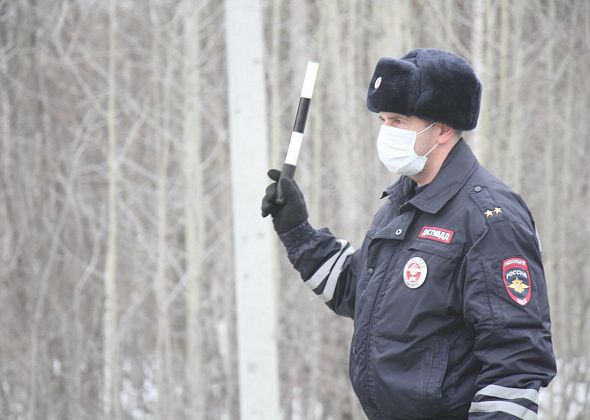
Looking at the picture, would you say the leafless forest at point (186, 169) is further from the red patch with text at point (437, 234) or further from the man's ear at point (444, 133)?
the red patch with text at point (437, 234)

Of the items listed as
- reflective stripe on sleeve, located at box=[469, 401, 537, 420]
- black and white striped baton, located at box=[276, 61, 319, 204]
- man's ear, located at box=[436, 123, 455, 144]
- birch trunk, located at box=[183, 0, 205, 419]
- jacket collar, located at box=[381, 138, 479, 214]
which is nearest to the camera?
reflective stripe on sleeve, located at box=[469, 401, 537, 420]

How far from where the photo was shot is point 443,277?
6.28 ft

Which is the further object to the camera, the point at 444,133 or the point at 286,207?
the point at 286,207

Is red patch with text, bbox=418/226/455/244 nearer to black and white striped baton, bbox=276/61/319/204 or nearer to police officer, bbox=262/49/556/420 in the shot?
police officer, bbox=262/49/556/420

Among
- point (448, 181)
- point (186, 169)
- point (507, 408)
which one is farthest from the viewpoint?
point (186, 169)

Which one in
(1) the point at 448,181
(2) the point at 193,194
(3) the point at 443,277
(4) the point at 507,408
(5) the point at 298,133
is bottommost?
(4) the point at 507,408

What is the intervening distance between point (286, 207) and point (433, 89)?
576mm

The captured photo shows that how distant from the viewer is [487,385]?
1819 millimetres

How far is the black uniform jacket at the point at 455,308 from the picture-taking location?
1.81m

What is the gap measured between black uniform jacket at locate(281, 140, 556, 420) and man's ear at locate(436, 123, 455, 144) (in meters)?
0.03

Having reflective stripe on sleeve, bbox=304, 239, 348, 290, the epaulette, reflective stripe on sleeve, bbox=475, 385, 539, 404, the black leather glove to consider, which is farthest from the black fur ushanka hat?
reflective stripe on sleeve, bbox=475, 385, 539, 404

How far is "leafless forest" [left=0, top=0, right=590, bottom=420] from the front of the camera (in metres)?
4.71

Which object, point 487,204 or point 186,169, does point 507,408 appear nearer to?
point 487,204

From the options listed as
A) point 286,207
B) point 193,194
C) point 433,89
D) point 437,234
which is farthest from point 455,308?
point 193,194
